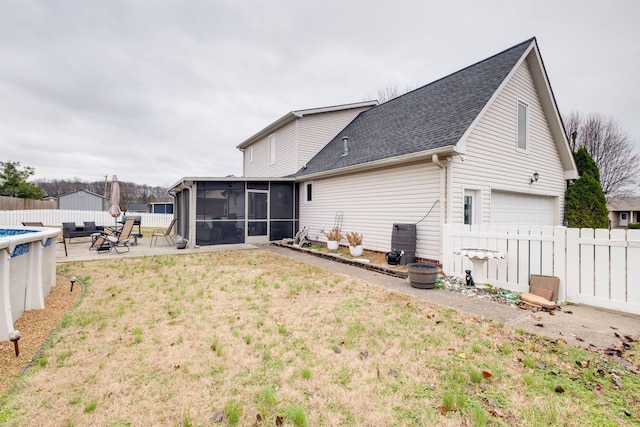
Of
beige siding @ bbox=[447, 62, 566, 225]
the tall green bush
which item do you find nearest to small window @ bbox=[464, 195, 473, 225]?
beige siding @ bbox=[447, 62, 566, 225]

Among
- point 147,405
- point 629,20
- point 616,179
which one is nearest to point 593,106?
point 616,179

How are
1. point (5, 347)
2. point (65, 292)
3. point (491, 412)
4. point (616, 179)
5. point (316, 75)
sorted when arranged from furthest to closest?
point (616, 179) → point (316, 75) → point (65, 292) → point (5, 347) → point (491, 412)

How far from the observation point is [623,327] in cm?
363

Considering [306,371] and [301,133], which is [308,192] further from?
[306,371]

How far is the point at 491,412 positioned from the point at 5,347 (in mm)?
4699

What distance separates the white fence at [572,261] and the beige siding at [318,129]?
31.0 feet

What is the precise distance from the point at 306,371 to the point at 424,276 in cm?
361

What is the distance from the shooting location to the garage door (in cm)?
874

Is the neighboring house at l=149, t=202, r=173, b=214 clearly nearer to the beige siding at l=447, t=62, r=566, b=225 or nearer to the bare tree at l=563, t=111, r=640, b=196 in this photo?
the beige siding at l=447, t=62, r=566, b=225

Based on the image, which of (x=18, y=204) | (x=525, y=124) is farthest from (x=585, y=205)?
(x=18, y=204)

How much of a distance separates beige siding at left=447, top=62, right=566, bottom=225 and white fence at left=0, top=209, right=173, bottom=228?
2365 centimetres

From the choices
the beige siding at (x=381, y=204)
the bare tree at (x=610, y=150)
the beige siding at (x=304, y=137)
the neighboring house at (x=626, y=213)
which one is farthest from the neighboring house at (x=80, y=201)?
the neighboring house at (x=626, y=213)

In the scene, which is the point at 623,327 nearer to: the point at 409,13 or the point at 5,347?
the point at 5,347

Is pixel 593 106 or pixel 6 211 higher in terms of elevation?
pixel 593 106
